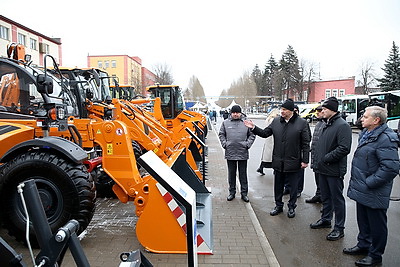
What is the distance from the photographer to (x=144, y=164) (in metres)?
2.62

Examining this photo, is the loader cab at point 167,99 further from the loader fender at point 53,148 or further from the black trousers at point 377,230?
the black trousers at point 377,230

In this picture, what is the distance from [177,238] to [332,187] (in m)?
2.46

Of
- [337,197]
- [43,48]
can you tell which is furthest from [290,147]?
[43,48]

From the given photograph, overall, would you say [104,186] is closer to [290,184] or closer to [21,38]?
[290,184]

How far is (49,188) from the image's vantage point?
4191mm

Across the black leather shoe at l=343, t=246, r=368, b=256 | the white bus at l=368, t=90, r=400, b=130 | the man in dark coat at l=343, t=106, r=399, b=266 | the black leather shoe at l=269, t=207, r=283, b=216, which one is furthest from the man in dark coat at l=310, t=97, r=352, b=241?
the white bus at l=368, t=90, r=400, b=130

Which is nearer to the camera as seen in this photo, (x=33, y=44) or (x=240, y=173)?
(x=240, y=173)

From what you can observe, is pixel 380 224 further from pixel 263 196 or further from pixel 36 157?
pixel 36 157

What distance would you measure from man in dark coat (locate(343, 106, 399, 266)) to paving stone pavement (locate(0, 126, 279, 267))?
1.28 m

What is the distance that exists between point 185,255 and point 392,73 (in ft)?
148

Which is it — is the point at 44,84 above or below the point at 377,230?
above

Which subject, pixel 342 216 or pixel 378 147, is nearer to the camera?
pixel 378 147

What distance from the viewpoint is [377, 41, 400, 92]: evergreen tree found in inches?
1593

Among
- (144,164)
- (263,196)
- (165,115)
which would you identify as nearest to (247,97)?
(165,115)
